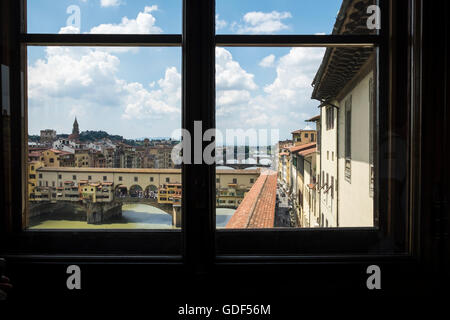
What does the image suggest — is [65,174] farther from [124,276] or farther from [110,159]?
[124,276]

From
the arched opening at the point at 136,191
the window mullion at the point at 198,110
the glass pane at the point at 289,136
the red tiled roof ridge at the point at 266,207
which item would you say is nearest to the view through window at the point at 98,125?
the arched opening at the point at 136,191

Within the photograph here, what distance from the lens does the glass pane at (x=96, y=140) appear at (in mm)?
1327

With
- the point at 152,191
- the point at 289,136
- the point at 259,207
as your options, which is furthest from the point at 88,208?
the point at 289,136

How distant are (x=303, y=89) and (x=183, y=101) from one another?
0.62m

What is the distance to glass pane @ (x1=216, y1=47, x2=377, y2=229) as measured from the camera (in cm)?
129

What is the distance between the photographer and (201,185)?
1.21 m

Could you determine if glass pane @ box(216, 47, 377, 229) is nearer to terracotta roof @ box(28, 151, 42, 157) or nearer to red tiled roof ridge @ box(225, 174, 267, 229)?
red tiled roof ridge @ box(225, 174, 267, 229)

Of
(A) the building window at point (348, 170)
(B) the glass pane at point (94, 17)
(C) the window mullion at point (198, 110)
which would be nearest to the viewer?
(C) the window mullion at point (198, 110)

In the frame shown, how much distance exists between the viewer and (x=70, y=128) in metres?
1.35

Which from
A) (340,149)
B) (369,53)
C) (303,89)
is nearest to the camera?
(369,53)

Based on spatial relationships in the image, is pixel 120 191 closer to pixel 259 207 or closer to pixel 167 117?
pixel 167 117

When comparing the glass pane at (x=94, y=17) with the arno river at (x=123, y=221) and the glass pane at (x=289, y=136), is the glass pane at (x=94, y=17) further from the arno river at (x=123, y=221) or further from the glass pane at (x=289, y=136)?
the arno river at (x=123, y=221)

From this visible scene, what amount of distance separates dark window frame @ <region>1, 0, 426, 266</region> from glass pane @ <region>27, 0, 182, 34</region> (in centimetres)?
4
